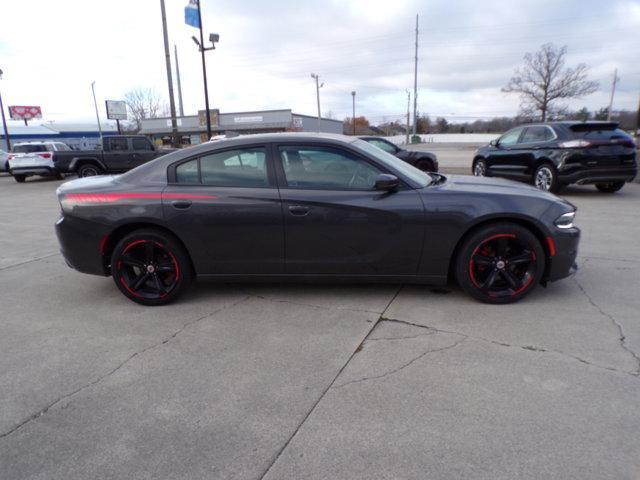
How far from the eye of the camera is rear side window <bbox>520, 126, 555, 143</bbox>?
9.38 meters

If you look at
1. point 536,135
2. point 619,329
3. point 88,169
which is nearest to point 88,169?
point 88,169

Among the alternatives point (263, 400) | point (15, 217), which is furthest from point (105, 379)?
point (15, 217)

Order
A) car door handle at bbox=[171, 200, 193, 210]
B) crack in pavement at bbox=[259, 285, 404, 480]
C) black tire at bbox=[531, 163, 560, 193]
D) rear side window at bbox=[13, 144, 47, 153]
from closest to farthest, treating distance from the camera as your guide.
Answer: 1. crack in pavement at bbox=[259, 285, 404, 480]
2. car door handle at bbox=[171, 200, 193, 210]
3. black tire at bbox=[531, 163, 560, 193]
4. rear side window at bbox=[13, 144, 47, 153]

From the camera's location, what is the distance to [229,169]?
3957mm

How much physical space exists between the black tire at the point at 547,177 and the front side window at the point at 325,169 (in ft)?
22.5

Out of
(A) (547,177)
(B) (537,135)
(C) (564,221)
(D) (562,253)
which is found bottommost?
(D) (562,253)

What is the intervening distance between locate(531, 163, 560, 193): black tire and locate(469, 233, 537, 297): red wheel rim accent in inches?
244

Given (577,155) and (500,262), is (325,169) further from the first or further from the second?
(577,155)

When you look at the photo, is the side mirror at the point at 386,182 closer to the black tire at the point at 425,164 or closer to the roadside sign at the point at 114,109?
the black tire at the point at 425,164

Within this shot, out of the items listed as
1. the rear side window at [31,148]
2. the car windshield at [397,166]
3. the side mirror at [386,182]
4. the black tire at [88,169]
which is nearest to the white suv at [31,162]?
the rear side window at [31,148]

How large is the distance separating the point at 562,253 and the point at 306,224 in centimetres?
224

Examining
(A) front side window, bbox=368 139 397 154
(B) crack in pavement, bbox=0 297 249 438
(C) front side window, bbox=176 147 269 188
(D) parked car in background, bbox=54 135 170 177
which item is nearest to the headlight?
(C) front side window, bbox=176 147 269 188

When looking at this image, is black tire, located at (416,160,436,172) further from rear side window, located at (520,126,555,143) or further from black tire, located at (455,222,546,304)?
black tire, located at (455,222,546,304)

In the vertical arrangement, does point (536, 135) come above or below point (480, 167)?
above
